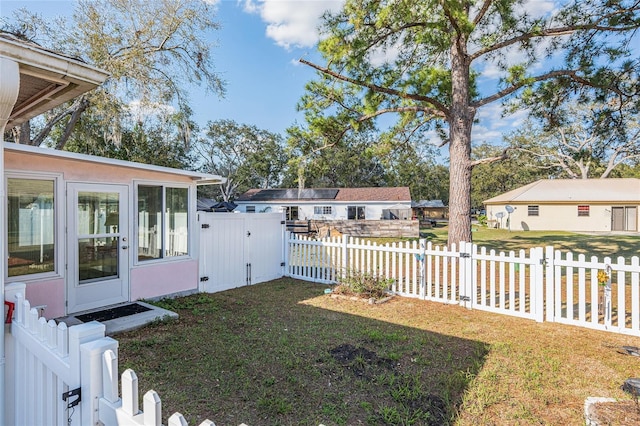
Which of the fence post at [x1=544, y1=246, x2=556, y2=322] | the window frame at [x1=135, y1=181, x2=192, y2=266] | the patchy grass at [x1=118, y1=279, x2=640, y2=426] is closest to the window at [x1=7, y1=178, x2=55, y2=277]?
the window frame at [x1=135, y1=181, x2=192, y2=266]

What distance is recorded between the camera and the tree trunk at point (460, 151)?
25.4ft

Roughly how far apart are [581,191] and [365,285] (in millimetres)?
23933

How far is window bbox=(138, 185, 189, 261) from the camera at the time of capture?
234 inches

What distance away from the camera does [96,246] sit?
5301 mm

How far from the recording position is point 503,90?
309 inches

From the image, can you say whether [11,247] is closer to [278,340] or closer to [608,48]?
[278,340]

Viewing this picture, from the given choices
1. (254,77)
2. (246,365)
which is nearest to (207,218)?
(246,365)

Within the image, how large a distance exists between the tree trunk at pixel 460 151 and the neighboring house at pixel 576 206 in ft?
58.4

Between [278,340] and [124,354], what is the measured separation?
1.82 m

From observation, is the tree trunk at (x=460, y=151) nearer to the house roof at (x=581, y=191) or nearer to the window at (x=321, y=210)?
the house roof at (x=581, y=191)

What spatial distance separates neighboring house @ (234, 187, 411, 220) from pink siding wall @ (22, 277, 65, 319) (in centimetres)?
2170

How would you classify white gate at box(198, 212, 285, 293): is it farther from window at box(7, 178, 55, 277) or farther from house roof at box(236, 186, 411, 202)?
house roof at box(236, 186, 411, 202)

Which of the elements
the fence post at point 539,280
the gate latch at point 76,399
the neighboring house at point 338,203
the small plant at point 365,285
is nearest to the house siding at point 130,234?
the small plant at point 365,285

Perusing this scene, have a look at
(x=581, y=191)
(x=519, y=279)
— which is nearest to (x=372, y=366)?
(x=519, y=279)
